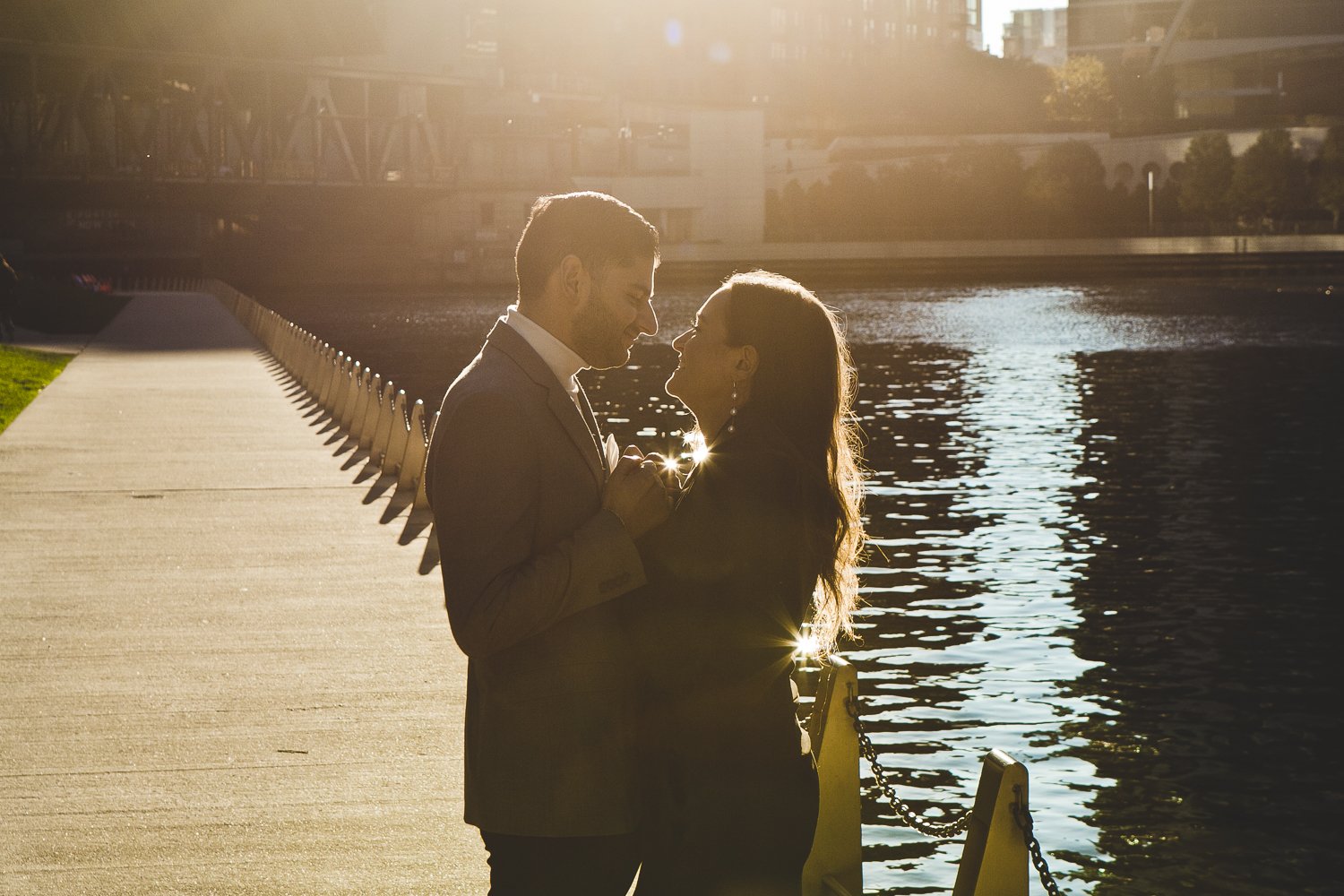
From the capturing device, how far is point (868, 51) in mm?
177250

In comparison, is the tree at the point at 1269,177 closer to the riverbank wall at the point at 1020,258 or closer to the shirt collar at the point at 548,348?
the riverbank wall at the point at 1020,258

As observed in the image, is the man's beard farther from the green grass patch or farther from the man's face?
the green grass patch

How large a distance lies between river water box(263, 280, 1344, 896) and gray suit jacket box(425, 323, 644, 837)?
2243 mm

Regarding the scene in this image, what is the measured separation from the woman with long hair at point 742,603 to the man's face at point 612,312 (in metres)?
0.18

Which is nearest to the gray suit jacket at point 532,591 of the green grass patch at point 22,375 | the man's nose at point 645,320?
the man's nose at point 645,320

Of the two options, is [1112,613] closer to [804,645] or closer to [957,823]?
[957,823]

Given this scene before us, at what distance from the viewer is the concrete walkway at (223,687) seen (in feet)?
19.7

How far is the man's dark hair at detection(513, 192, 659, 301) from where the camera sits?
3404 mm

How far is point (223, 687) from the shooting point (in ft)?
27.9

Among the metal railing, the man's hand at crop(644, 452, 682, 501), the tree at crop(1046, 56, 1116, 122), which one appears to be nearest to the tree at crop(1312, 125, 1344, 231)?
the tree at crop(1046, 56, 1116, 122)

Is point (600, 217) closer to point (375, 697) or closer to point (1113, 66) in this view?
point (375, 697)

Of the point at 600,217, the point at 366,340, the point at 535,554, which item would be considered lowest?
the point at 366,340

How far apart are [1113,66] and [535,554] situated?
543 feet

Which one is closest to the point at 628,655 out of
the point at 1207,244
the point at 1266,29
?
the point at 1207,244
